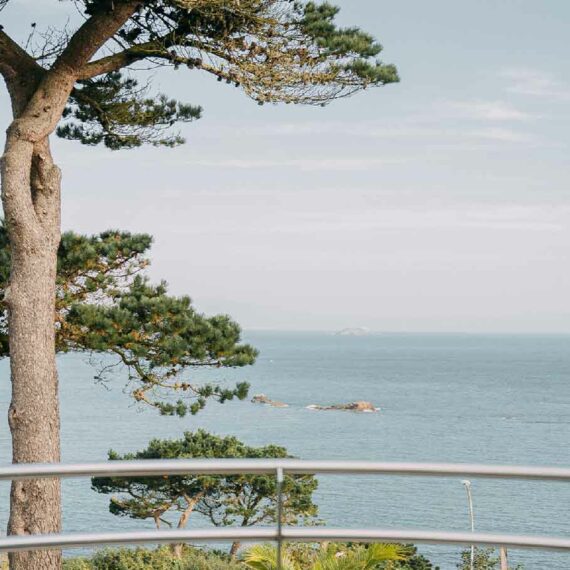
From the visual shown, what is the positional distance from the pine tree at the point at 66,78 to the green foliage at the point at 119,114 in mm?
454

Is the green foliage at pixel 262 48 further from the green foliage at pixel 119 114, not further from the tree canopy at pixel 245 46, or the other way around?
the green foliage at pixel 119 114

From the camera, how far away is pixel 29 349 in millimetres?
7715

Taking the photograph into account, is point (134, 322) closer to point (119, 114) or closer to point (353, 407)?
point (119, 114)

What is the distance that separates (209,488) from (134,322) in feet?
45.8

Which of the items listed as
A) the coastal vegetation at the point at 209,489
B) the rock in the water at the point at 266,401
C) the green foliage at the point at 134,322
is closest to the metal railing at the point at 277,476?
the green foliage at the point at 134,322

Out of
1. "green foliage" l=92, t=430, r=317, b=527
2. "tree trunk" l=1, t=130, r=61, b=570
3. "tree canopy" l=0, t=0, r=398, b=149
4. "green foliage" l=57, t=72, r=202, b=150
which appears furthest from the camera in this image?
"green foliage" l=92, t=430, r=317, b=527

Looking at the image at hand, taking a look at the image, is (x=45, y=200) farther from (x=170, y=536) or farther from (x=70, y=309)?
(x=170, y=536)

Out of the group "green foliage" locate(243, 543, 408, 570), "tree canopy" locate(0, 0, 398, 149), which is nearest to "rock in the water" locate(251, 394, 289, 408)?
"tree canopy" locate(0, 0, 398, 149)

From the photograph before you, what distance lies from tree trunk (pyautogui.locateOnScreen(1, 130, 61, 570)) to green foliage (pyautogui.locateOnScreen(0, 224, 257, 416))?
4.23 feet

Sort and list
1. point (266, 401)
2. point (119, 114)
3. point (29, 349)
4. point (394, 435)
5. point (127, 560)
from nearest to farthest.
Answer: point (29, 349), point (127, 560), point (119, 114), point (394, 435), point (266, 401)

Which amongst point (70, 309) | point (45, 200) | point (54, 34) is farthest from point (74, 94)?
point (70, 309)

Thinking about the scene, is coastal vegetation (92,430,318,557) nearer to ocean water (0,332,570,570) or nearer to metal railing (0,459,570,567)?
ocean water (0,332,570,570)

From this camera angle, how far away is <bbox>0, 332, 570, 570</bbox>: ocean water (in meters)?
40.5

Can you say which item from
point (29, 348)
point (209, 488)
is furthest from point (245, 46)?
point (209, 488)
